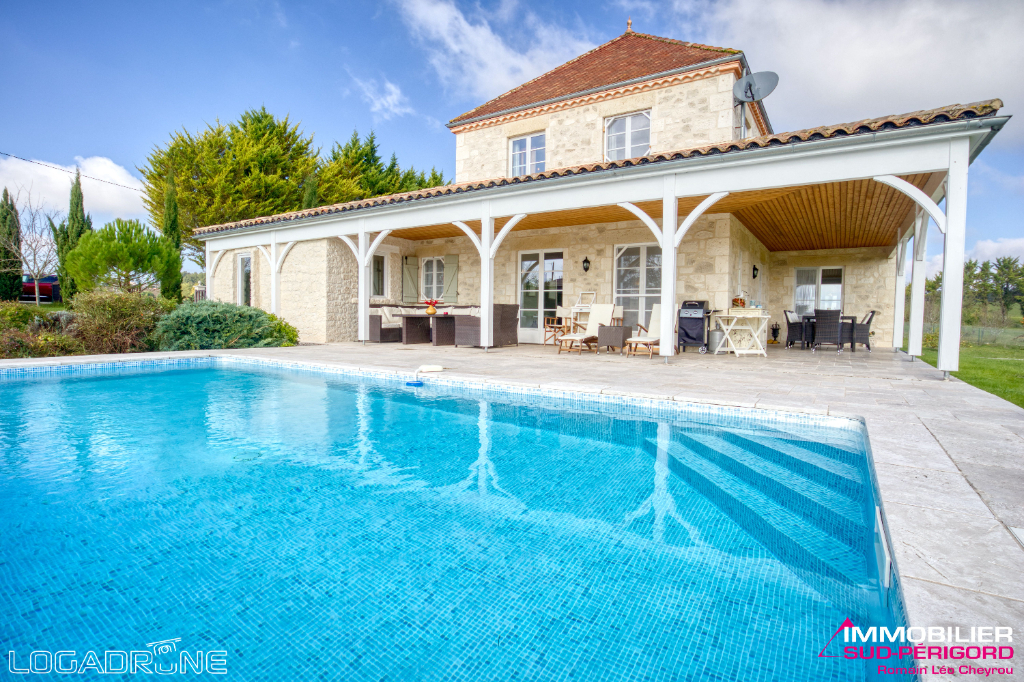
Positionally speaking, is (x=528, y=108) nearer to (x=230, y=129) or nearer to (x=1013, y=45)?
(x=1013, y=45)

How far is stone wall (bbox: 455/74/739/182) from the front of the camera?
9.82 meters

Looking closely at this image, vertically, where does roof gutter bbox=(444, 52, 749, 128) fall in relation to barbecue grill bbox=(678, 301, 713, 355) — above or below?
above

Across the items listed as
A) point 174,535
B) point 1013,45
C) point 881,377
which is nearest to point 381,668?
point 174,535

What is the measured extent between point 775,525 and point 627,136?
10231mm

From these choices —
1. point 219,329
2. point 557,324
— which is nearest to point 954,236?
point 557,324

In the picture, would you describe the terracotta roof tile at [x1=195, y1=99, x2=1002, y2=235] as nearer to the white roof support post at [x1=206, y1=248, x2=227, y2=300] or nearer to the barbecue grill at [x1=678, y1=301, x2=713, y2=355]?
the barbecue grill at [x1=678, y1=301, x2=713, y2=355]

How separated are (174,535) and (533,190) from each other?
24.8ft

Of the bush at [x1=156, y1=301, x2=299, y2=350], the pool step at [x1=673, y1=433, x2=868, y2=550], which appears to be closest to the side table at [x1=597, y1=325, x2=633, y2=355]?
the pool step at [x1=673, y1=433, x2=868, y2=550]

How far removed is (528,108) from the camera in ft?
39.1

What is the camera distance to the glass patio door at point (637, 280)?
10.3m

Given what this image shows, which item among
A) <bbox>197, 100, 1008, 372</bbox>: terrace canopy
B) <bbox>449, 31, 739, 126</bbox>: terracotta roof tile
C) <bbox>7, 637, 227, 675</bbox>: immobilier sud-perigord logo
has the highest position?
<bbox>449, 31, 739, 126</bbox>: terracotta roof tile

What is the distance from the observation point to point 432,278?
44.9ft

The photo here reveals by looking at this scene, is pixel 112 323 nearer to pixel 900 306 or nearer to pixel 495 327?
pixel 495 327

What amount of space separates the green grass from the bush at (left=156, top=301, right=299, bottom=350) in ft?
39.9
